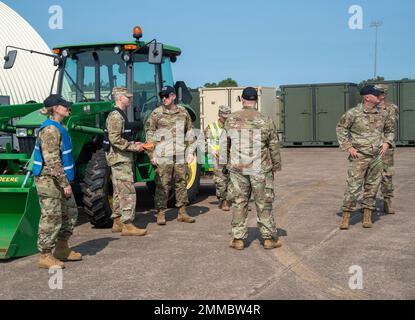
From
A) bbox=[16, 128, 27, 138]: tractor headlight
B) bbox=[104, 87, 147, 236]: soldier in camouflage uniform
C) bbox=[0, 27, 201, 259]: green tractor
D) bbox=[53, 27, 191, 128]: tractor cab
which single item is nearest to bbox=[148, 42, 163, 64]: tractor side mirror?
bbox=[0, 27, 201, 259]: green tractor

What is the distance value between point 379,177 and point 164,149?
308 centimetres

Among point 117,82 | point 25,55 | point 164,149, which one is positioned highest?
point 25,55

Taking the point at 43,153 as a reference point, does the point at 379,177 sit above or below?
below

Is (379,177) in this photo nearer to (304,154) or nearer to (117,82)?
(117,82)

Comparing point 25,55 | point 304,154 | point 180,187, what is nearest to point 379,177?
point 180,187

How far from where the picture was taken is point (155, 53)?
320 inches

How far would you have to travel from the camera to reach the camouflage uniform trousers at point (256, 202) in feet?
22.2

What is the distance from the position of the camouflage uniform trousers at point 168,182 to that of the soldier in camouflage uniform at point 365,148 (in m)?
2.32

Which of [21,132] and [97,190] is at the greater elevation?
[21,132]

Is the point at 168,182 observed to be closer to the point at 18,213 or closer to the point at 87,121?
the point at 87,121

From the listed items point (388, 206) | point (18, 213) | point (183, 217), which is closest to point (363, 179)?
point (388, 206)

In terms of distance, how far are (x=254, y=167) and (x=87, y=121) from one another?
2958 millimetres

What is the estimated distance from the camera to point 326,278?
5629 millimetres

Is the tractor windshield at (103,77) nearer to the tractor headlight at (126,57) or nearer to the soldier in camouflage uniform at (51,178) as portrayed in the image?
the tractor headlight at (126,57)
